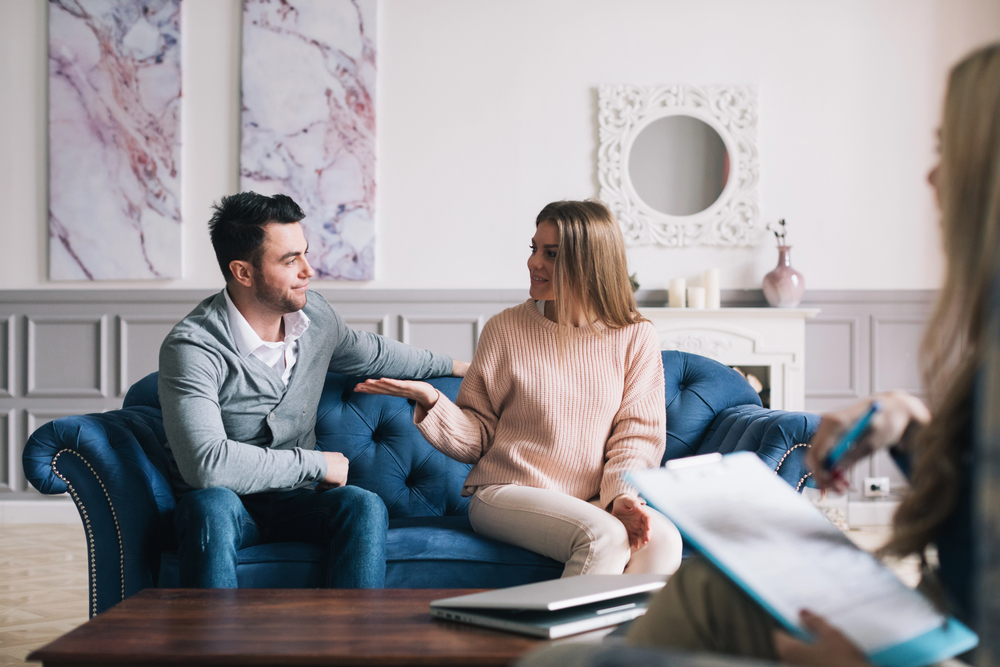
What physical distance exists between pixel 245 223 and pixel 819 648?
163 centimetres

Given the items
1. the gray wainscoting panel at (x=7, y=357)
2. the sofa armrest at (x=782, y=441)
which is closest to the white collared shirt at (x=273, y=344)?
the sofa armrest at (x=782, y=441)

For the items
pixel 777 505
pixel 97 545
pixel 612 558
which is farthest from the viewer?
pixel 97 545

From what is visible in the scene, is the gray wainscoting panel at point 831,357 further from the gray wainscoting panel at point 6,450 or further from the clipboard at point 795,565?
the gray wainscoting panel at point 6,450

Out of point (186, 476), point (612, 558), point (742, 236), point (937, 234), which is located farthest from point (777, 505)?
point (742, 236)

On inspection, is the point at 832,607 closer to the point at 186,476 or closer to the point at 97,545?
the point at 186,476

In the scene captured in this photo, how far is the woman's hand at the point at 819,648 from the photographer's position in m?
0.59

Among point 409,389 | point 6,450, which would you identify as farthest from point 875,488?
point 6,450

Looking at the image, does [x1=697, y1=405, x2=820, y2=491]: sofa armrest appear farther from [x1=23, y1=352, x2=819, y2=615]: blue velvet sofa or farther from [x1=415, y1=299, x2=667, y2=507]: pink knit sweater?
[x1=415, y1=299, x2=667, y2=507]: pink knit sweater

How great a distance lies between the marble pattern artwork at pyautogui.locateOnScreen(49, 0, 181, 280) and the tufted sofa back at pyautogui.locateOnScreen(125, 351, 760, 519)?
1.89 metres

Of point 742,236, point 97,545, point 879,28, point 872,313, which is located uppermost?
point 879,28

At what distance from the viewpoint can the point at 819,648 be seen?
0.60 m

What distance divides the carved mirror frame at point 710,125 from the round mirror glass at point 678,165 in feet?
0.14

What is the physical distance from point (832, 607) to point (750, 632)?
75mm

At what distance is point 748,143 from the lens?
3682 millimetres
